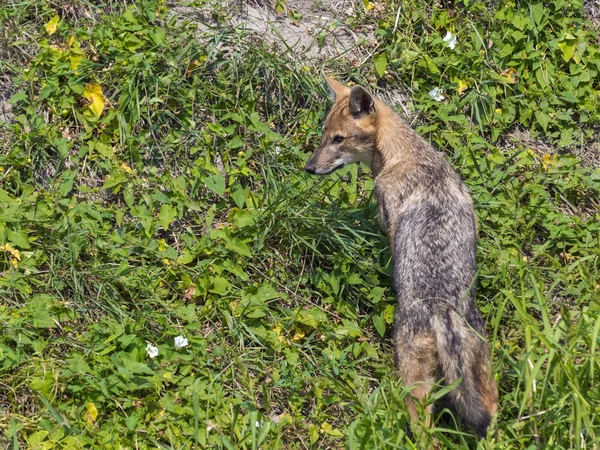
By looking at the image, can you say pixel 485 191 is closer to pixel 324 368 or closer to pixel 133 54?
pixel 324 368

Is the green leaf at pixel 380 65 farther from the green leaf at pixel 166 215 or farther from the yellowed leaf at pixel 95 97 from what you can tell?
the yellowed leaf at pixel 95 97

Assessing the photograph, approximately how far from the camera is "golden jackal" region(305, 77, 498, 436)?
5195 mm

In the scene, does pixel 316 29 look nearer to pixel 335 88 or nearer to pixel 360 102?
pixel 335 88

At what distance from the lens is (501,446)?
4.76 m

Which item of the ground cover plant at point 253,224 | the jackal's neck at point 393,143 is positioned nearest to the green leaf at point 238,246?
the ground cover plant at point 253,224

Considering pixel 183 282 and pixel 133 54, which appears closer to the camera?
pixel 183 282

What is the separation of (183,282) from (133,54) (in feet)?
6.83

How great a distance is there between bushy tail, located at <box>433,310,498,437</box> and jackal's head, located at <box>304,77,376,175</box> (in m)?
1.74

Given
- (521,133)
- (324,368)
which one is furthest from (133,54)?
(521,133)

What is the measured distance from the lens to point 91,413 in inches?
206

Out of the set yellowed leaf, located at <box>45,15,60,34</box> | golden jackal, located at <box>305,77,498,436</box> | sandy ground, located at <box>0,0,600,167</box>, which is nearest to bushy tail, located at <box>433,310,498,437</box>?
golden jackal, located at <box>305,77,498,436</box>

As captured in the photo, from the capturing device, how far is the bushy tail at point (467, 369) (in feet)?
16.6

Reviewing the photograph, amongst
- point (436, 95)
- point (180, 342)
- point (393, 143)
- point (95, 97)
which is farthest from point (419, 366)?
point (95, 97)

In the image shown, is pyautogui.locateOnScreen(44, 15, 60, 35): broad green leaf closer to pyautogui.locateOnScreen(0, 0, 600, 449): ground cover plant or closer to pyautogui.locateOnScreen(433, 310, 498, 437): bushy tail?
pyautogui.locateOnScreen(0, 0, 600, 449): ground cover plant
